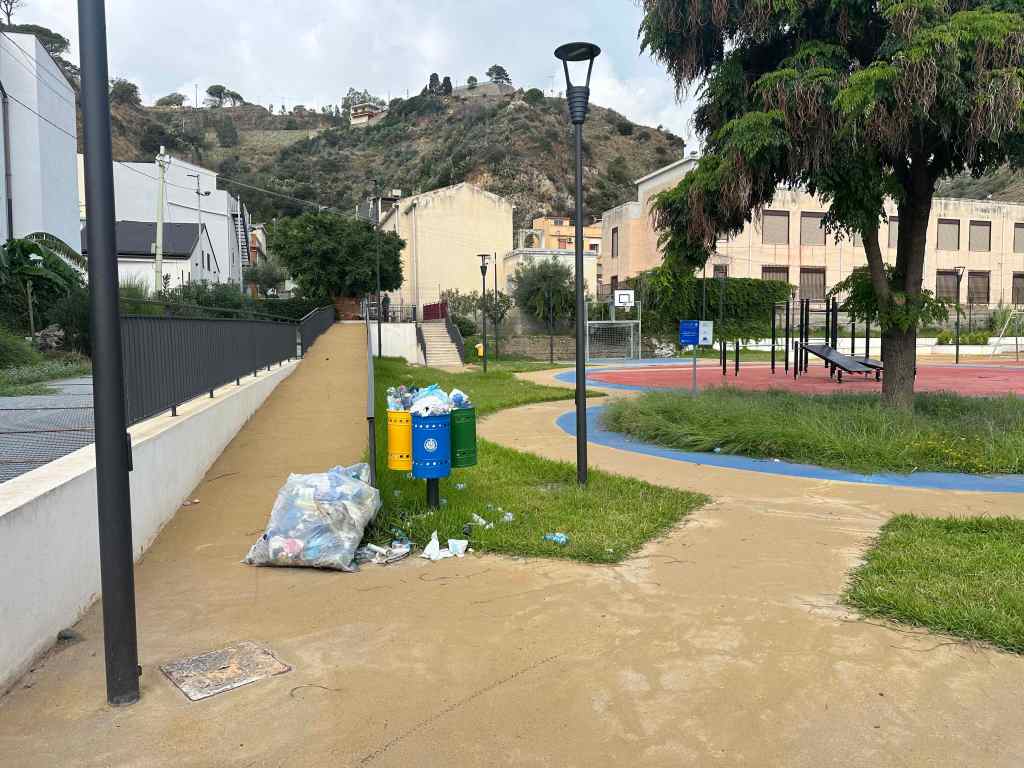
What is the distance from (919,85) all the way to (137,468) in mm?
9191

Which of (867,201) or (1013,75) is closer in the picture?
(1013,75)

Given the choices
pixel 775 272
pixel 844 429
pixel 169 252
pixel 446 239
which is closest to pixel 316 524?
pixel 844 429

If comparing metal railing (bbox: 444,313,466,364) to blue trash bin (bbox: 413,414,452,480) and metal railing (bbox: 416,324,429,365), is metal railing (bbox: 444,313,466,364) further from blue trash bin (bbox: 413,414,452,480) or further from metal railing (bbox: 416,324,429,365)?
blue trash bin (bbox: 413,414,452,480)

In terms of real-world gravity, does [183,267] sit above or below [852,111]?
above

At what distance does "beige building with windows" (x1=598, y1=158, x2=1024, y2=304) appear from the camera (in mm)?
50688

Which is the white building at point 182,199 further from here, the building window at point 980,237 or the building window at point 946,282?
the building window at point 980,237

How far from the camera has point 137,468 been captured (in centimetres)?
572

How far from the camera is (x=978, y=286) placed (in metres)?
56.1

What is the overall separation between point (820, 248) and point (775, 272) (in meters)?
3.56

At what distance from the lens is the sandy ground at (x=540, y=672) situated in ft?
10.2

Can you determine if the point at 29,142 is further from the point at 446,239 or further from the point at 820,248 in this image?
the point at 820,248

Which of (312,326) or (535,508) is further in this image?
(312,326)

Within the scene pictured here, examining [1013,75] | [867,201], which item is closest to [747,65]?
[867,201]

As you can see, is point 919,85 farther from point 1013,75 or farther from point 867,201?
point 867,201
